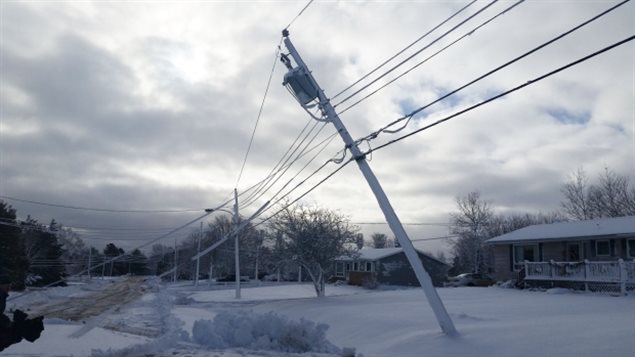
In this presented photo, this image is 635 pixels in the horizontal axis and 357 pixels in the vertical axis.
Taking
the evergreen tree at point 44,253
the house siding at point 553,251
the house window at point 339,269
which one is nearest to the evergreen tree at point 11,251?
the evergreen tree at point 44,253

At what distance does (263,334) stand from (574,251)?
2415 centimetres

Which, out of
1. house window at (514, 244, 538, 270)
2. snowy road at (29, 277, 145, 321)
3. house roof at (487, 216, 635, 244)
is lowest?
snowy road at (29, 277, 145, 321)

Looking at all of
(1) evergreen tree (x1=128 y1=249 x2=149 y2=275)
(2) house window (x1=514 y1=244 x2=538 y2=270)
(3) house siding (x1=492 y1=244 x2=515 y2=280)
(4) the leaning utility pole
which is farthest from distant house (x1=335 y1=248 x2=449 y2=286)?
(1) evergreen tree (x1=128 y1=249 x2=149 y2=275)

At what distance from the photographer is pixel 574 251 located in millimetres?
31359

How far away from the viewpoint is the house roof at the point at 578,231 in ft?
91.0

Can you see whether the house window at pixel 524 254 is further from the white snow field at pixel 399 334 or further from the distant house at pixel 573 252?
the white snow field at pixel 399 334

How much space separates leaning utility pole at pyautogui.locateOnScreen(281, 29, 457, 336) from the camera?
11781 mm

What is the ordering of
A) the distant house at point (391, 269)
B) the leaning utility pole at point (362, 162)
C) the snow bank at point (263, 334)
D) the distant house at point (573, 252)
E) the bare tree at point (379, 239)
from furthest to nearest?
the bare tree at point (379, 239) → the distant house at point (391, 269) → the distant house at point (573, 252) → the snow bank at point (263, 334) → the leaning utility pole at point (362, 162)

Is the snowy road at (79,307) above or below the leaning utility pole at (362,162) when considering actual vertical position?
below

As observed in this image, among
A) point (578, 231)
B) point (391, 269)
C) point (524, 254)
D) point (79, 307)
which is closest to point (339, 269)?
point (391, 269)

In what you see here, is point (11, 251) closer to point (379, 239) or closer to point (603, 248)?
point (603, 248)

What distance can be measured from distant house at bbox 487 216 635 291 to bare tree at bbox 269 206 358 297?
10.7 m

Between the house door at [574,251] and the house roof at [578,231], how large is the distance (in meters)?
0.84

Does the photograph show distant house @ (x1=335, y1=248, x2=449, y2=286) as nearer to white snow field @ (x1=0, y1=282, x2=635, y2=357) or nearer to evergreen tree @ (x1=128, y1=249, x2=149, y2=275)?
white snow field @ (x1=0, y1=282, x2=635, y2=357)
